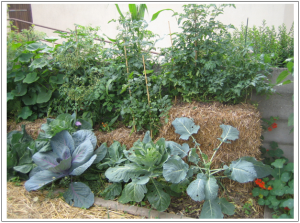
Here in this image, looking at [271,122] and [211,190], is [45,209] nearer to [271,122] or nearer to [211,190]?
[211,190]

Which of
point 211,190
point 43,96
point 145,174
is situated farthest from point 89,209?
point 43,96

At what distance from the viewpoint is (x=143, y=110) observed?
2.23m

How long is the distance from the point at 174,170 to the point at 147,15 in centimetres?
376

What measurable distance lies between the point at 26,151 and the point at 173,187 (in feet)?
5.23

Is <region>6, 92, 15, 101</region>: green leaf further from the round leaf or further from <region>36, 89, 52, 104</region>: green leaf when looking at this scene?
<region>36, 89, 52, 104</region>: green leaf

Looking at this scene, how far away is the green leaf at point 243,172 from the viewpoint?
164 cm

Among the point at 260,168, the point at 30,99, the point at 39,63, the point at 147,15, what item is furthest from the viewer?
the point at 147,15

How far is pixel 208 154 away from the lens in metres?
2.01

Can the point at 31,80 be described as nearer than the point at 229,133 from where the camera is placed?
No

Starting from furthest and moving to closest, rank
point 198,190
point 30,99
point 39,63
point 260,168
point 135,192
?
point 30,99 → point 39,63 → point 260,168 → point 135,192 → point 198,190

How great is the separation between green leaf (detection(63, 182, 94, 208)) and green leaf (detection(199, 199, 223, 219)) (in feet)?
3.17

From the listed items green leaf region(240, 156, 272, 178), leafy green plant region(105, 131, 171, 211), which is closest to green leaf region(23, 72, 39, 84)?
leafy green plant region(105, 131, 171, 211)

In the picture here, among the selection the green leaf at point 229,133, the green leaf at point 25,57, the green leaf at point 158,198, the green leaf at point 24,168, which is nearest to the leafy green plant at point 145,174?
the green leaf at point 158,198

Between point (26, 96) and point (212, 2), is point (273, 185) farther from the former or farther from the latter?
point (26, 96)
